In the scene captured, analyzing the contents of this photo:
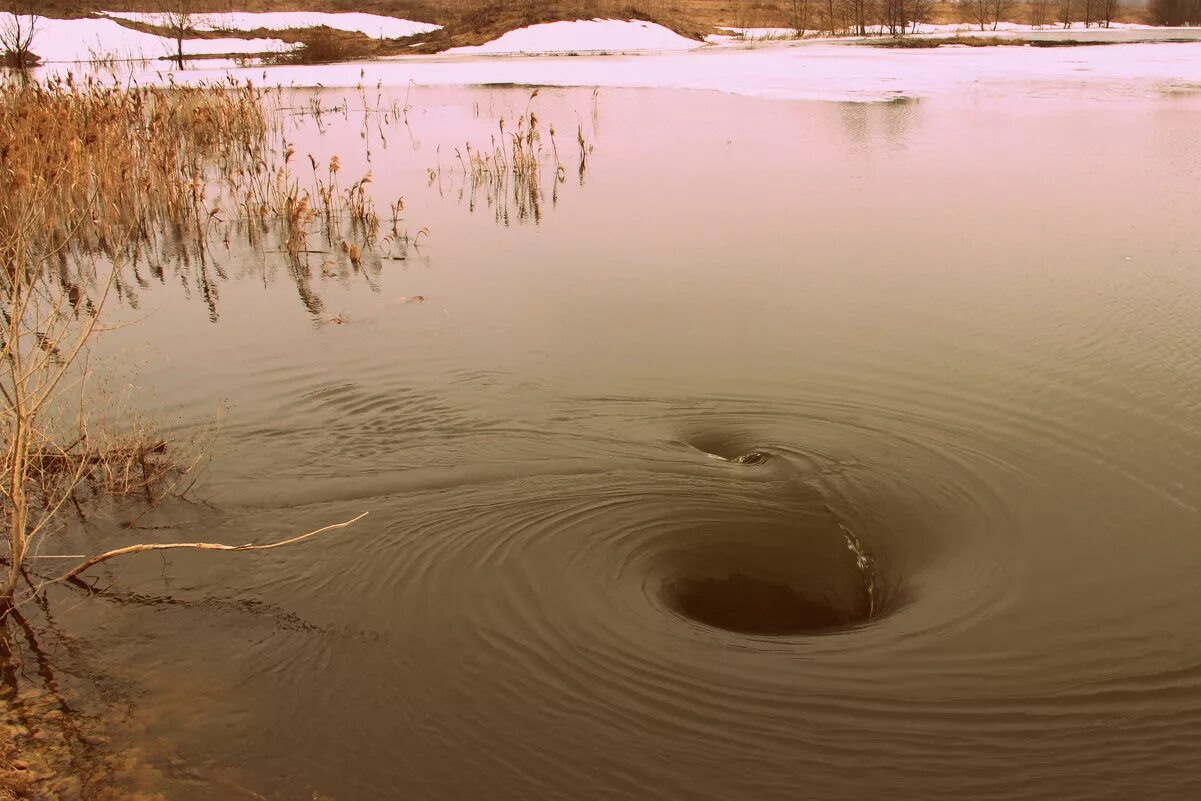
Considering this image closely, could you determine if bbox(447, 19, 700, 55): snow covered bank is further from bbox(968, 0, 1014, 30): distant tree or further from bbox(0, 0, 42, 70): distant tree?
bbox(968, 0, 1014, 30): distant tree

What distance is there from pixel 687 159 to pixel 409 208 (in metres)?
3.74

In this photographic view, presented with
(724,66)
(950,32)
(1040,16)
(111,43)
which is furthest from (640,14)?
(1040,16)

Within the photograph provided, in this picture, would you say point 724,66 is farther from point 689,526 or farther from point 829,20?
point 829,20

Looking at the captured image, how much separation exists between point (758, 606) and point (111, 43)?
4156 cm

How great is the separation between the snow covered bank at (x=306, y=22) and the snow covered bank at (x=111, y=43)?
3.02 m

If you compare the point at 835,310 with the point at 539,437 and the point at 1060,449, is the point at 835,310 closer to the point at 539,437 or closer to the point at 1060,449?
the point at 1060,449

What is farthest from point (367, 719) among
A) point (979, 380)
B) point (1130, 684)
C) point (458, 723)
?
point (979, 380)

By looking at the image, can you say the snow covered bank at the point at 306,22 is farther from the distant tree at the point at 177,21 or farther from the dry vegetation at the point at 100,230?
the dry vegetation at the point at 100,230

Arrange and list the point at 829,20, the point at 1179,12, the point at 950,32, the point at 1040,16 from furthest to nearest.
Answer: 1. the point at 1179,12
2. the point at 1040,16
3. the point at 829,20
4. the point at 950,32

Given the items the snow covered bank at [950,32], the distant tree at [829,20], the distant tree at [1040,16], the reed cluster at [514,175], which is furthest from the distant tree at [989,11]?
the reed cluster at [514,175]

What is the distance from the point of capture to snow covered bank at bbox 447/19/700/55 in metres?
33.8

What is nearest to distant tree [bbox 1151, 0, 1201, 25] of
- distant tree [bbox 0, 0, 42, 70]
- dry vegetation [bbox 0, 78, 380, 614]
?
distant tree [bbox 0, 0, 42, 70]

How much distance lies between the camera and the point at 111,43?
36.8 m

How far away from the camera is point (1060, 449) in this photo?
4379mm
